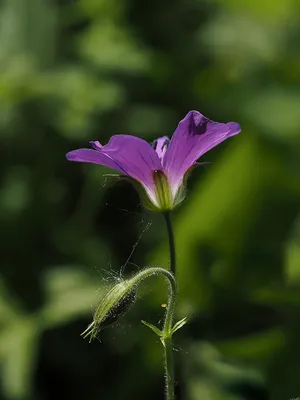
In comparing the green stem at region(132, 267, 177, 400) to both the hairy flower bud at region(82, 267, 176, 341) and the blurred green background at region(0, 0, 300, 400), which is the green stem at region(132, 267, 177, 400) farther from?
the blurred green background at region(0, 0, 300, 400)

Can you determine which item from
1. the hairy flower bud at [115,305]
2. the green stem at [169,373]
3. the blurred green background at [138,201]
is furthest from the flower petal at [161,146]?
the blurred green background at [138,201]

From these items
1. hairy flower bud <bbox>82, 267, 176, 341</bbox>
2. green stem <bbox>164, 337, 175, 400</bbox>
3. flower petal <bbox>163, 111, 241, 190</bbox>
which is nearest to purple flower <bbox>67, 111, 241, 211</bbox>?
flower petal <bbox>163, 111, 241, 190</bbox>

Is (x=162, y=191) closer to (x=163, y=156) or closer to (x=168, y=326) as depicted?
(x=163, y=156)

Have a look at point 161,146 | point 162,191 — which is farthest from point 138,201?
point 162,191

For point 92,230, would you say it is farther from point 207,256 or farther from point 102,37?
point 102,37

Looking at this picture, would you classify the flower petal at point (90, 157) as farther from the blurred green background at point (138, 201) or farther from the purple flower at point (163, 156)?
the blurred green background at point (138, 201)

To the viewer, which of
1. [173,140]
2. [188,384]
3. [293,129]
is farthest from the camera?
[293,129]

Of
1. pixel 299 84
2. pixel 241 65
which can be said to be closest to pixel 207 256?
pixel 299 84
